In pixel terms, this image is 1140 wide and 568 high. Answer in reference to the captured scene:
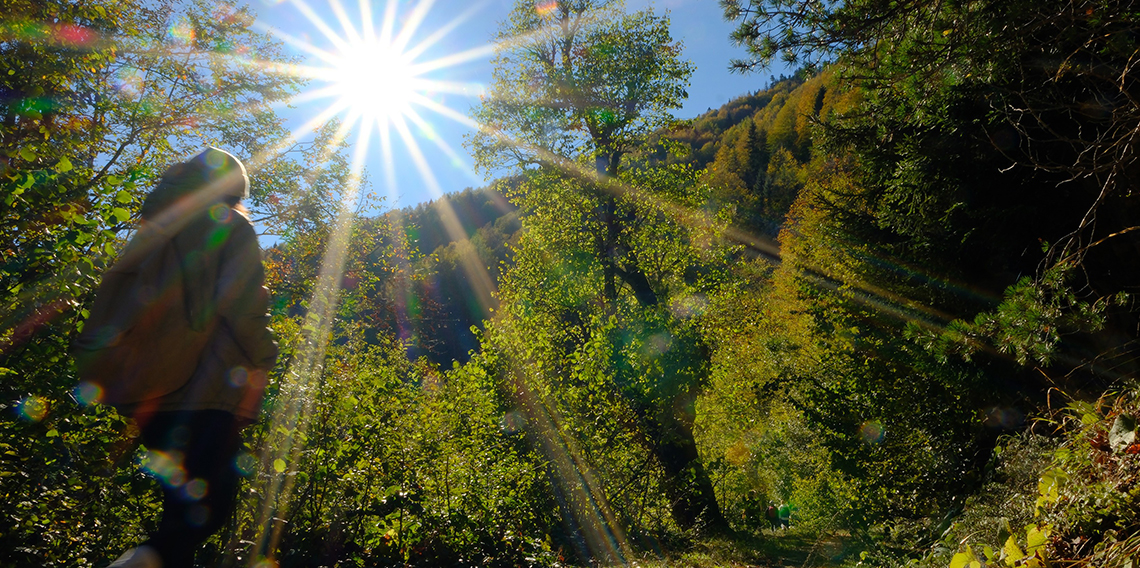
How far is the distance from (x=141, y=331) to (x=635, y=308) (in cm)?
992

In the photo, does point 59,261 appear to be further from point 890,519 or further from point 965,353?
point 890,519

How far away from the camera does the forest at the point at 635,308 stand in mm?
2842

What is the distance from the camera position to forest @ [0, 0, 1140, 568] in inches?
112

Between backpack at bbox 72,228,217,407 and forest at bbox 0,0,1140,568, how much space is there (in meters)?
0.32

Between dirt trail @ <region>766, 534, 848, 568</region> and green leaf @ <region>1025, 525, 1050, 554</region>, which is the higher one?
green leaf @ <region>1025, 525, 1050, 554</region>

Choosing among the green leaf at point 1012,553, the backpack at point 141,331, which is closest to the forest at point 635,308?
the green leaf at point 1012,553

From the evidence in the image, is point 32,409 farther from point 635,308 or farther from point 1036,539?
point 635,308

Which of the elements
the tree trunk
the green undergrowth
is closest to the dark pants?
the green undergrowth

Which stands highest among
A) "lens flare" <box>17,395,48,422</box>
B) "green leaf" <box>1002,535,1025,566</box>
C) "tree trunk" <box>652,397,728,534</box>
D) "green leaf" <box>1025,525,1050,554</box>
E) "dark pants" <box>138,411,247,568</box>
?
"lens flare" <box>17,395,48,422</box>

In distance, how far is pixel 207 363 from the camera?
6.87ft

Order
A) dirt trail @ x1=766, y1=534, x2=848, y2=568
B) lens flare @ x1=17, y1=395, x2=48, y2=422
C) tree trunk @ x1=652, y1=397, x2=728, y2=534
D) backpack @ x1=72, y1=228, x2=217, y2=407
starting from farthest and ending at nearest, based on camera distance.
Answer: dirt trail @ x1=766, y1=534, x2=848, y2=568 → tree trunk @ x1=652, y1=397, x2=728, y2=534 → lens flare @ x1=17, y1=395, x2=48, y2=422 → backpack @ x1=72, y1=228, x2=217, y2=407

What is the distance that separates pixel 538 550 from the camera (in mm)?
4352

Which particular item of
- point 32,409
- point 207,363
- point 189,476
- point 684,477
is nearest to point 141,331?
point 207,363

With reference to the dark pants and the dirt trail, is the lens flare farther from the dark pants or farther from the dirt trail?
the dirt trail
